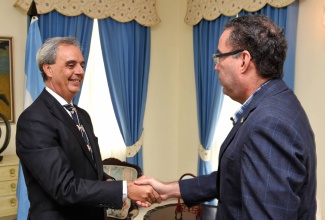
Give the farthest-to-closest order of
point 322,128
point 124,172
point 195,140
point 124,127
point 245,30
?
1. point 195,140
2. point 124,127
3. point 124,172
4. point 322,128
5. point 245,30

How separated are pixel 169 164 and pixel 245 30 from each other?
3.58 meters

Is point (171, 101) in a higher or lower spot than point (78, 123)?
lower

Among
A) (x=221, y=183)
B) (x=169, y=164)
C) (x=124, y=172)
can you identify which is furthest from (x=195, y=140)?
(x=221, y=183)

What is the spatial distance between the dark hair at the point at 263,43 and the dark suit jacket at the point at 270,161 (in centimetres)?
6

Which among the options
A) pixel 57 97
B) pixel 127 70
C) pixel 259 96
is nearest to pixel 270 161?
pixel 259 96

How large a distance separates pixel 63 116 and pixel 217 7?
2.60m

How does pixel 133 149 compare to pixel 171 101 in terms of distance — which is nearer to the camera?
pixel 133 149

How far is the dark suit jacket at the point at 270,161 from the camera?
101cm

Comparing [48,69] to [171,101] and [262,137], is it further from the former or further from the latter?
[171,101]

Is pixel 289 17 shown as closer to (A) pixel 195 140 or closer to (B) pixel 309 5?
(B) pixel 309 5

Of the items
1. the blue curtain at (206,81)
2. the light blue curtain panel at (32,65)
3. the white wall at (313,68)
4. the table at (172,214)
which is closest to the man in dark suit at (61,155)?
the table at (172,214)

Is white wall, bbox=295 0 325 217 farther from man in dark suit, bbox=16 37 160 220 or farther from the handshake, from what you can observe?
man in dark suit, bbox=16 37 160 220

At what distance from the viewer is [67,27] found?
3.66 meters

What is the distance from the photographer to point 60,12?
11.6 ft
